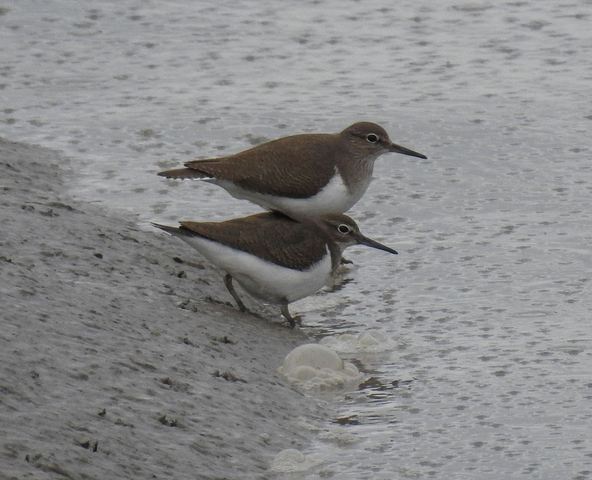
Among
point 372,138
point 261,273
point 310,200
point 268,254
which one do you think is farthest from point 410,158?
point 261,273

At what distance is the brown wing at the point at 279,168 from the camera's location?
30.3 ft

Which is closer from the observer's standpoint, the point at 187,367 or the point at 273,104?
the point at 187,367

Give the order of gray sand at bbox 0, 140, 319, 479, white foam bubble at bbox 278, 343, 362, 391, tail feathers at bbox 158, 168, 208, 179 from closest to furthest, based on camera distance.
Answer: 1. gray sand at bbox 0, 140, 319, 479
2. white foam bubble at bbox 278, 343, 362, 391
3. tail feathers at bbox 158, 168, 208, 179

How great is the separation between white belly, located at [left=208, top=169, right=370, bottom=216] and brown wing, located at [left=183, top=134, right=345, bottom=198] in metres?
0.04

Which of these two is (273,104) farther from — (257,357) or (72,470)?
(72,470)

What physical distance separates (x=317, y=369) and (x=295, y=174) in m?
2.29

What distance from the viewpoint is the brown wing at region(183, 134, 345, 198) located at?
30.3 feet

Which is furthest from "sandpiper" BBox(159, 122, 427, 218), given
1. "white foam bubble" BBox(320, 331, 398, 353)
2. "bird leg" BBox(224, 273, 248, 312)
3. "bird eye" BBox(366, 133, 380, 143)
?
"white foam bubble" BBox(320, 331, 398, 353)

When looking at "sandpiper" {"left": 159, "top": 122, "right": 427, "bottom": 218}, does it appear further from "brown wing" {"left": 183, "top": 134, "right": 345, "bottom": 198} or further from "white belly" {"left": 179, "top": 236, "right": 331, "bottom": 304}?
"white belly" {"left": 179, "top": 236, "right": 331, "bottom": 304}

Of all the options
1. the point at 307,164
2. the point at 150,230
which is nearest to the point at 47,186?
the point at 150,230

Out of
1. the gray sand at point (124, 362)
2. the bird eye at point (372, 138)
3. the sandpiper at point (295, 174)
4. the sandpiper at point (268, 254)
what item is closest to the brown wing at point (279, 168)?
the sandpiper at point (295, 174)

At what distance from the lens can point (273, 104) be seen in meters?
11.9

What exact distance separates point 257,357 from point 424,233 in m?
2.57

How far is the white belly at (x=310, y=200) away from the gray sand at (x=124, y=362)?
2.04 ft
